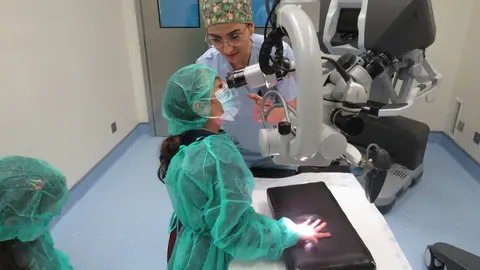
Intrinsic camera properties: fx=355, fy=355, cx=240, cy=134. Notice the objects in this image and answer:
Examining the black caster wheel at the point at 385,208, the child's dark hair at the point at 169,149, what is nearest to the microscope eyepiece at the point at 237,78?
the child's dark hair at the point at 169,149

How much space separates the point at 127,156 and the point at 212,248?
210 cm

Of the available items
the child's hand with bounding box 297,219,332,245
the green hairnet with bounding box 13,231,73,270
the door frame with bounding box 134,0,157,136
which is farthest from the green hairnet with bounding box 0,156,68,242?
the door frame with bounding box 134,0,157,136

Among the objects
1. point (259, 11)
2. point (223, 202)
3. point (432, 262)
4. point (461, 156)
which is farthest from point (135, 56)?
point (461, 156)

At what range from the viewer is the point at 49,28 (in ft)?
6.57

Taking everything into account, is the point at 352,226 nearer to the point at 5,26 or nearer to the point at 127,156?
the point at 5,26

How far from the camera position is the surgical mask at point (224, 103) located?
108 centimetres

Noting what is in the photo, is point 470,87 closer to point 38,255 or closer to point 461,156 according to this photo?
point 461,156

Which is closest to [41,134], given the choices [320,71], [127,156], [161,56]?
[127,156]

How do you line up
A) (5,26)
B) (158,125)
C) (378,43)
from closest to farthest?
(378,43) < (5,26) < (158,125)

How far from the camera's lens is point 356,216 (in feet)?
3.77

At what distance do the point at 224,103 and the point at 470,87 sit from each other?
237 centimetres

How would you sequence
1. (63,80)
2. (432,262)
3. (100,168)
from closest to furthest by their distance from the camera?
(432,262), (63,80), (100,168)

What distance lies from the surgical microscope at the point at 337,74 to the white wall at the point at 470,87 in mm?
1368

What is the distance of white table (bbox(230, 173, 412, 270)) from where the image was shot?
97 cm
